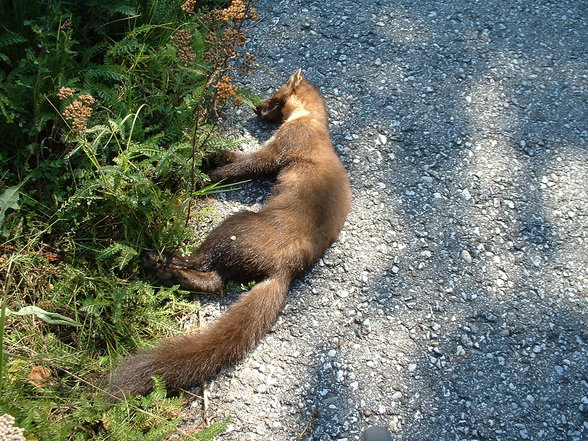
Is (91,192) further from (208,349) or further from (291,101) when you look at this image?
(291,101)

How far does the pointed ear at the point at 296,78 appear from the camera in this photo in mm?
4930

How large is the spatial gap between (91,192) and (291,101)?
Answer: 1.85 m

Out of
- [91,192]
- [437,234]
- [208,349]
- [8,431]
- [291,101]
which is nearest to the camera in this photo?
[8,431]

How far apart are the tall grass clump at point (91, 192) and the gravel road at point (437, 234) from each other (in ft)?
1.65

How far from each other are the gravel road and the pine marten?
165 mm

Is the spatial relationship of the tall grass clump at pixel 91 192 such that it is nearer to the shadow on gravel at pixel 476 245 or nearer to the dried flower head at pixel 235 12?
the dried flower head at pixel 235 12

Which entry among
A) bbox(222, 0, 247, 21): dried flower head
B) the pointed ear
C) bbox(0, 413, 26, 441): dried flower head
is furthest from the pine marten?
bbox(222, 0, 247, 21): dried flower head

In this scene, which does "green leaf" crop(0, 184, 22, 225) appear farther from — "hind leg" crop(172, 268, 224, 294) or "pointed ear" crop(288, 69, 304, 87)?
"pointed ear" crop(288, 69, 304, 87)

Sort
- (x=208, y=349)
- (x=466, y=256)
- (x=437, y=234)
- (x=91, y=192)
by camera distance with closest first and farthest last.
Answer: (x=208, y=349)
(x=91, y=192)
(x=466, y=256)
(x=437, y=234)

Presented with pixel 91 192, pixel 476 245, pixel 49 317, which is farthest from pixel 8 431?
pixel 476 245

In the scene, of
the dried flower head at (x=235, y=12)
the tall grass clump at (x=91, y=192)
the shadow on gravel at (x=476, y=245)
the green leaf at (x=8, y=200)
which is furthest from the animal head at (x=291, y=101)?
the green leaf at (x=8, y=200)

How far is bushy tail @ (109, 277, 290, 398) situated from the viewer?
3.25 metres

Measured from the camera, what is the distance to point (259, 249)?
12.6 ft

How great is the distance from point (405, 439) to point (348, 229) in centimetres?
149
